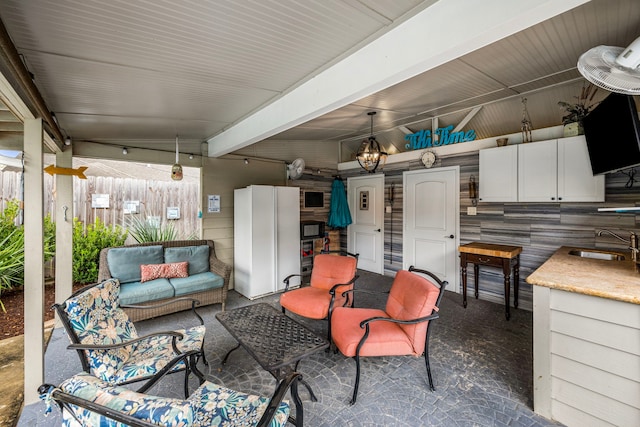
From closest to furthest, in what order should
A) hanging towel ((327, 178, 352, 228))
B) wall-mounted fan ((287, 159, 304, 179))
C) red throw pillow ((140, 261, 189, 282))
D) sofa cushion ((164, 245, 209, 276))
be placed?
red throw pillow ((140, 261, 189, 282)), sofa cushion ((164, 245, 209, 276)), wall-mounted fan ((287, 159, 304, 179)), hanging towel ((327, 178, 352, 228))

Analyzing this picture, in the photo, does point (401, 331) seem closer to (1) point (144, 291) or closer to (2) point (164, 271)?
(1) point (144, 291)

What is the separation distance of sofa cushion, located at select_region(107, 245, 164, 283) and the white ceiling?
1485 mm

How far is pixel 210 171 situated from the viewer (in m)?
4.39

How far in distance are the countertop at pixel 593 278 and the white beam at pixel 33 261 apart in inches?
134

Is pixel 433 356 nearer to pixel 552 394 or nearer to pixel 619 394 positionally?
pixel 552 394

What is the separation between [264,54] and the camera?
1.87 meters

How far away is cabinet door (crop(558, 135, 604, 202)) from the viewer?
3000 millimetres

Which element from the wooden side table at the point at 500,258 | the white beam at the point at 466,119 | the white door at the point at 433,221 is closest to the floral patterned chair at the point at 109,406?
the wooden side table at the point at 500,258

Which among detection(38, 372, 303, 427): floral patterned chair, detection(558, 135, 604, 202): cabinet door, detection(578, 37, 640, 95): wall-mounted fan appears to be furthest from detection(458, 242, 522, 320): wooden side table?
detection(38, 372, 303, 427): floral patterned chair

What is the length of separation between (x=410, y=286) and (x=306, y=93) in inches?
72.7

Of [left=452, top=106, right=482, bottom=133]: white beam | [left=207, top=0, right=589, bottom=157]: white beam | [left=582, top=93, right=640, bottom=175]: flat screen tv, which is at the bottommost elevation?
[left=582, top=93, right=640, bottom=175]: flat screen tv

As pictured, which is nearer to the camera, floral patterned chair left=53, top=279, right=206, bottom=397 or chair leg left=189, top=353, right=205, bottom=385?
floral patterned chair left=53, top=279, right=206, bottom=397

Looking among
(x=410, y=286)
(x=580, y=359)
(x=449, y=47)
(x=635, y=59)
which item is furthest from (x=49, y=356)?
(x=635, y=59)

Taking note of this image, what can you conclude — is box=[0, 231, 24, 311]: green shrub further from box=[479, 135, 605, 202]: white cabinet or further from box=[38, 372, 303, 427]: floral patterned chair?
box=[479, 135, 605, 202]: white cabinet
